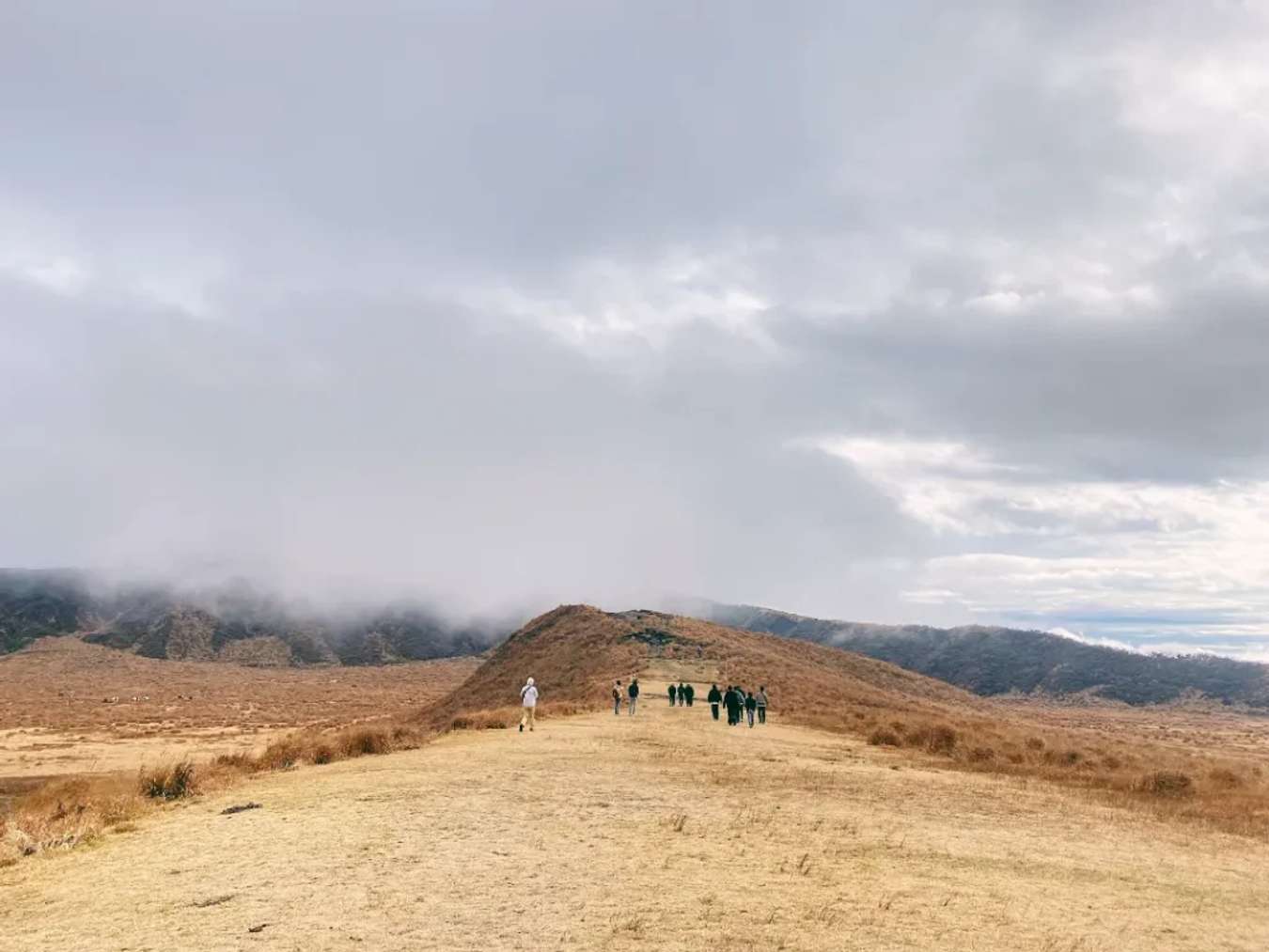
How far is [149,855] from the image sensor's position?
42.5 ft

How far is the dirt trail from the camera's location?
908 cm

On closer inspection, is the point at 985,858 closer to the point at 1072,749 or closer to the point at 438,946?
the point at 438,946

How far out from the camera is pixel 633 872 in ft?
36.8

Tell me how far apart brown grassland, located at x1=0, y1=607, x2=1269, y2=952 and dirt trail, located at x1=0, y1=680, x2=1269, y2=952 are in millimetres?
64

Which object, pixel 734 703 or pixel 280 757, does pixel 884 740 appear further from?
pixel 280 757

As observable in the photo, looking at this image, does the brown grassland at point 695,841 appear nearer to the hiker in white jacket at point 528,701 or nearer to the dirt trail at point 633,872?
the dirt trail at point 633,872

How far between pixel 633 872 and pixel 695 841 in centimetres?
233

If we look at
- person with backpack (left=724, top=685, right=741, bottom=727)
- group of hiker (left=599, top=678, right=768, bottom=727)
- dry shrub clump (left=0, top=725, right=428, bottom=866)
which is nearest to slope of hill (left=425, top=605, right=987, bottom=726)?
group of hiker (left=599, top=678, right=768, bottom=727)

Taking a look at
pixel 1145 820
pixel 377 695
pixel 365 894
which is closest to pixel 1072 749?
pixel 1145 820

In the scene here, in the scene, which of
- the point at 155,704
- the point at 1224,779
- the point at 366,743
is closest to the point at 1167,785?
the point at 1224,779

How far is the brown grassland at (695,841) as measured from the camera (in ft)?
31.0

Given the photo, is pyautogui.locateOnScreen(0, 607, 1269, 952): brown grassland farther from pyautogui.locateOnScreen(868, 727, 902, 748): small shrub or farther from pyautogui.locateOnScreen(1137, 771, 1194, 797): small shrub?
pyautogui.locateOnScreen(868, 727, 902, 748): small shrub

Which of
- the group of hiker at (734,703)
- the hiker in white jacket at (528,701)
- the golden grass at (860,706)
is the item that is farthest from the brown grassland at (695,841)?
the group of hiker at (734,703)

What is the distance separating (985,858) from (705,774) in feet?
29.2
